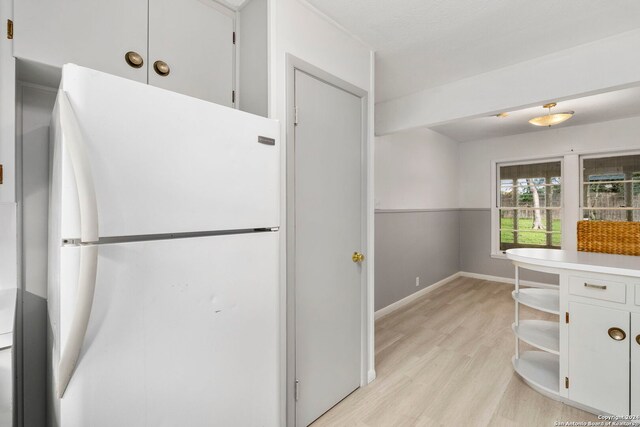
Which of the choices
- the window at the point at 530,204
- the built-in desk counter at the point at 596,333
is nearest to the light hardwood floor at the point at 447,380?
the built-in desk counter at the point at 596,333

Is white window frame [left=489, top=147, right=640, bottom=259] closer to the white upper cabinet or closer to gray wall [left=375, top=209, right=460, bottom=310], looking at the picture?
gray wall [left=375, top=209, right=460, bottom=310]

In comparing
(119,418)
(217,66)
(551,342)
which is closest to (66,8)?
(217,66)

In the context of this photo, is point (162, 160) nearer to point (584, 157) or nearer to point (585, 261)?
point (585, 261)

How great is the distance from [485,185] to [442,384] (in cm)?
395

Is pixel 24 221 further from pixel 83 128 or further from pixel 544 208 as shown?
pixel 544 208

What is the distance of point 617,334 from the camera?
1.71m

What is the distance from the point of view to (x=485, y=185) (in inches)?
203

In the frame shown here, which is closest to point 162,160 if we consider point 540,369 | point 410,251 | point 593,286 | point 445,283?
point 593,286

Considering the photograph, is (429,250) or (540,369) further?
(429,250)

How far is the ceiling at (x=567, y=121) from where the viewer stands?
3.16 m

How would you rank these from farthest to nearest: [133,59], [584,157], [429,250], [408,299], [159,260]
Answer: [429,250], [584,157], [408,299], [133,59], [159,260]

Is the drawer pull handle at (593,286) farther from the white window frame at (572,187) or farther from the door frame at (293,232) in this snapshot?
the white window frame at (572,187)

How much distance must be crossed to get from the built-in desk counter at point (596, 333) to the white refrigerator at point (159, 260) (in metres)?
1.85

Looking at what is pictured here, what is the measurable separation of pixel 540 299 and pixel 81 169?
2741 mm
